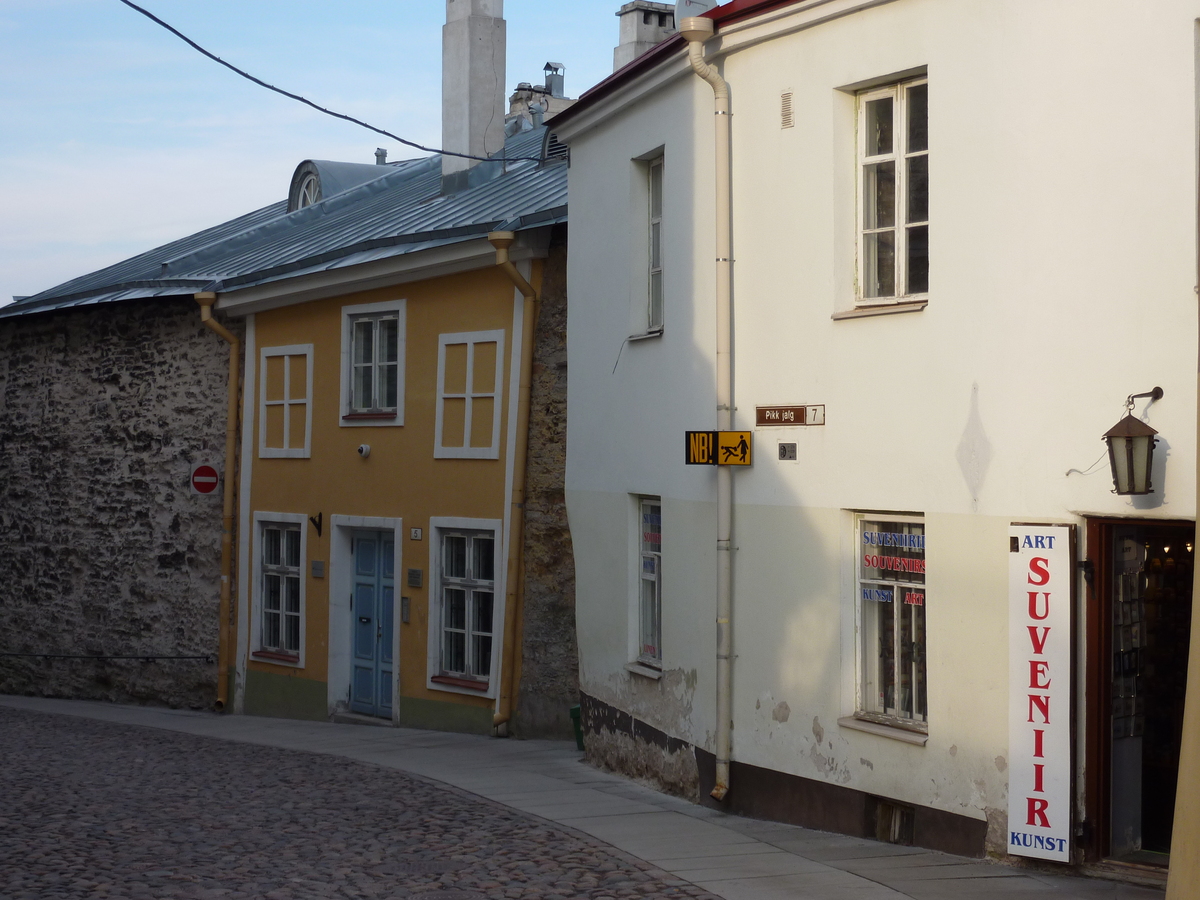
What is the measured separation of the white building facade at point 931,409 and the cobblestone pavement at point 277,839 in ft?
5.50

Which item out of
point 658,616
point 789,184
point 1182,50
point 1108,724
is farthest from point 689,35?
point 1108,724

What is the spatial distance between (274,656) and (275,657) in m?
0.02

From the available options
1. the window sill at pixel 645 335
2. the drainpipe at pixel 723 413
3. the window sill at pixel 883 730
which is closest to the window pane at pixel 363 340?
the window sill at pixel 645 335

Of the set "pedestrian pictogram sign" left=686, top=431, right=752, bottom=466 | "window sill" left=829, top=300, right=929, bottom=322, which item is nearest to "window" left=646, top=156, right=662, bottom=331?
"pedestrian pictogram sign" left=686, top=431, right=752, bottom=466

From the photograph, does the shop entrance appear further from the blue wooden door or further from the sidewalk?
the blue wooden door

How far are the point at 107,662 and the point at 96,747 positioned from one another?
5927mm

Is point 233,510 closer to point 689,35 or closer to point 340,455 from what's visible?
point 340,455

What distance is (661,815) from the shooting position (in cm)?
952

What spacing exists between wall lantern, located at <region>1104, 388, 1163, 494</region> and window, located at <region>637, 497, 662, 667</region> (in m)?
4.49

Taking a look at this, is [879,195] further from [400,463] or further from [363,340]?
[363,340]

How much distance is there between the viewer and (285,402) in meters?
17.1

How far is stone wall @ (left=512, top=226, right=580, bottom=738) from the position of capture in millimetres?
13297

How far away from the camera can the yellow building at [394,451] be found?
13.9 metres

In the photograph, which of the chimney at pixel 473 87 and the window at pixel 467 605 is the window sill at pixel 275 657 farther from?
the chimney at pixel 473 87
